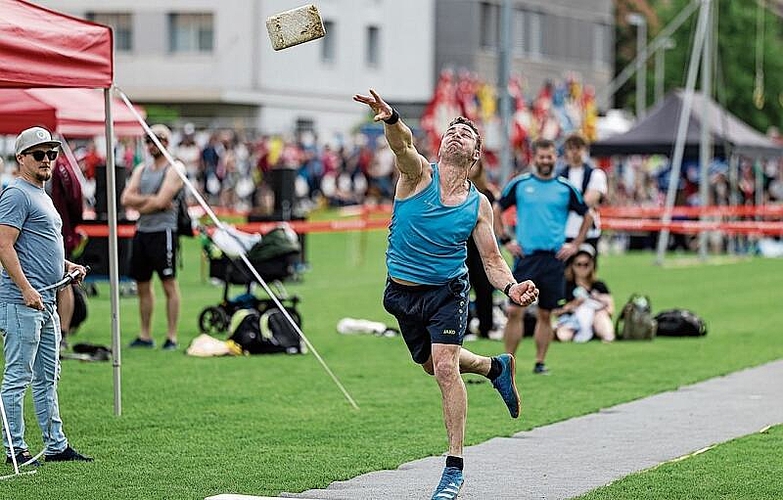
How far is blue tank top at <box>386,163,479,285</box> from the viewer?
8.59 meters

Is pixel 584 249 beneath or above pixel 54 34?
beneath

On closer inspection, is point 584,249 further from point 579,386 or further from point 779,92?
point 779,92

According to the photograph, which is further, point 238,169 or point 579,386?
point 238,169

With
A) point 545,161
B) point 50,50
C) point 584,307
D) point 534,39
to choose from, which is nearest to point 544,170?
point 545,161

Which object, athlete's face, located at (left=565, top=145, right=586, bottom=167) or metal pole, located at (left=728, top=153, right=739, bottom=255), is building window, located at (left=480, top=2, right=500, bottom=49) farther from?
athlete's face, located at (left=565, top=145, right=586, bottom=167)

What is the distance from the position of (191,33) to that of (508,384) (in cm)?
4921

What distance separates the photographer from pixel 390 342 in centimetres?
1727

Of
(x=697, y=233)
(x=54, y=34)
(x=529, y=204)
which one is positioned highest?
(x=54, y=34)

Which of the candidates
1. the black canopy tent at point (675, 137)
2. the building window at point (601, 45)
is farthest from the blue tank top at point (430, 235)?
the building window at point (601, 45)

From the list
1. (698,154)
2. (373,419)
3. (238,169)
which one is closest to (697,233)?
(698,154)

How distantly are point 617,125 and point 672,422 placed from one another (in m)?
41.6

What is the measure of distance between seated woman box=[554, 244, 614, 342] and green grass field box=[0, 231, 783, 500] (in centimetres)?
38

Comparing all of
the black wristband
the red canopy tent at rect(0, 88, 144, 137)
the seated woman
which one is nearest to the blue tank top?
the black wristband

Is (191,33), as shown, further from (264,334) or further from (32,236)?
(32,236)
